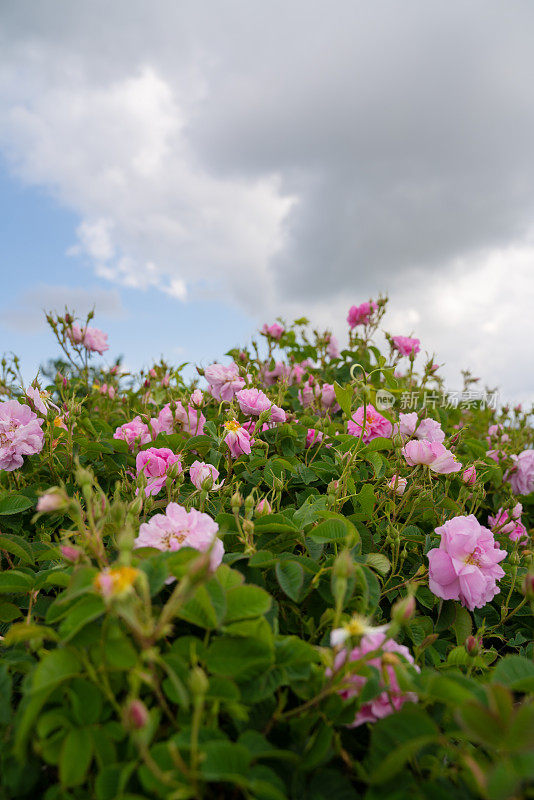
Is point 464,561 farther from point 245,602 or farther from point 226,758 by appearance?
point 226,758

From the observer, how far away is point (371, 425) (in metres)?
2.14

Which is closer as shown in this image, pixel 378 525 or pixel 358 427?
pixel 378 525

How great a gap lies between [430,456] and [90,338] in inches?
78.2

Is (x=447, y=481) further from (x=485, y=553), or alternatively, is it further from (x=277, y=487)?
(x=277, y=487)

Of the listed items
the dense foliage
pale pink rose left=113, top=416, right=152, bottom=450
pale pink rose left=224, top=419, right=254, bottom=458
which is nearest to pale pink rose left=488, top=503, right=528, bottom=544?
the dense foliage

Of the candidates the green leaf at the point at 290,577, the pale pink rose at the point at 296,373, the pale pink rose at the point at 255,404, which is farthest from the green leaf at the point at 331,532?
the pale pink rose at the point at 296,373

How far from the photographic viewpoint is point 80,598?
92cm

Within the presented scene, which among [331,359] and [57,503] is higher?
[331,359]

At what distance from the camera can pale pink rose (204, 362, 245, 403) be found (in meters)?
2.19

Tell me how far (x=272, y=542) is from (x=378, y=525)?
0.57 m

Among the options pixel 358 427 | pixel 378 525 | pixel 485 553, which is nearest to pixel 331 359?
pixel 358 427

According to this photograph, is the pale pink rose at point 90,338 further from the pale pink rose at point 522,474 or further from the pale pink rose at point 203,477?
the pale pink rose at point 522,474

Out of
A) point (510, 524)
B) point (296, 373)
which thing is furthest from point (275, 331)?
point (510, 524)

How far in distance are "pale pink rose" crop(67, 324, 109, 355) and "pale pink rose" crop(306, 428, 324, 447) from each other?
1.34 m
